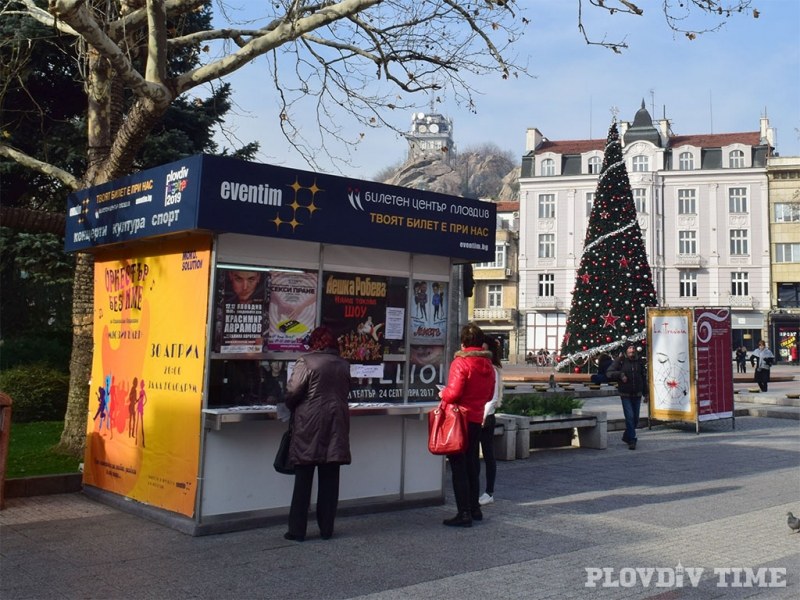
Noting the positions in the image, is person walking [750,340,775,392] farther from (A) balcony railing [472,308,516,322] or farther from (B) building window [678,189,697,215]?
(A) balcony railing [472,308,516,322]

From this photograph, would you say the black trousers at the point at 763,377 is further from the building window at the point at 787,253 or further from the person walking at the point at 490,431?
the building window at the point at 787,253

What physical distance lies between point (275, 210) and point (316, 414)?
6.28 ft

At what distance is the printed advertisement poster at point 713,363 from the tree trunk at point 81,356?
11.6 meters

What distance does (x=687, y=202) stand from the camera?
206 ft

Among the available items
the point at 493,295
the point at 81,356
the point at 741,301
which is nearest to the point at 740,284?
the point at 741,301

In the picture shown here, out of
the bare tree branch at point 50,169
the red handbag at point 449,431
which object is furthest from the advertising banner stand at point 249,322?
the bare tree branch at point 50,169

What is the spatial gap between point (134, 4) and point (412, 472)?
7.43 meters

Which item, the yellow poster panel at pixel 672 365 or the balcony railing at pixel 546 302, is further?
the balcony railing at pixel 546 302

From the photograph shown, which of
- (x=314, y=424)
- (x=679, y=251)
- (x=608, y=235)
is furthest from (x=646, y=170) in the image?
(x=314, y=424)

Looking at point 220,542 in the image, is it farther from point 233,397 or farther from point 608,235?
point 608,235

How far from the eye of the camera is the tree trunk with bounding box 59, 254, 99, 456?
417 inches

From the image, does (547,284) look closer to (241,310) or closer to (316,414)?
(241,310)

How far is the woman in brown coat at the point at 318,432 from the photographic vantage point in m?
7.00

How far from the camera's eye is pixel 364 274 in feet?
28.5
